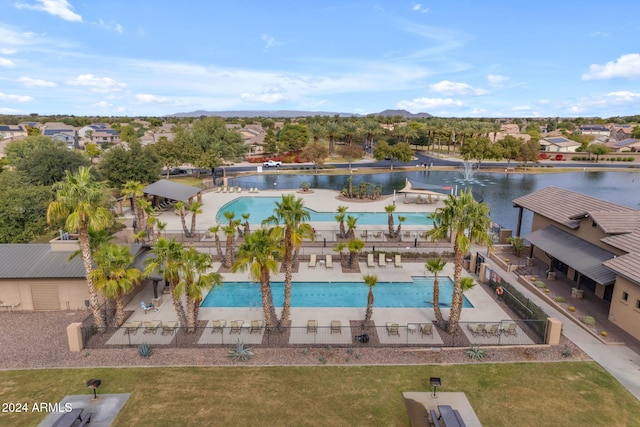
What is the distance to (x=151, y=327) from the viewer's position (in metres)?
19.7

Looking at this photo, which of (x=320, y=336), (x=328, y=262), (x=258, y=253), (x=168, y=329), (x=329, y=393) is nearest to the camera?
(x=329, y=393)

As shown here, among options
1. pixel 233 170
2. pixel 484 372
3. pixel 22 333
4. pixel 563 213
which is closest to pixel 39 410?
pixel 22 333

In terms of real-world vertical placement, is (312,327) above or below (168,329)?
above

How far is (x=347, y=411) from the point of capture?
14.5 meters

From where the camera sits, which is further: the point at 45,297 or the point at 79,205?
the point at 45,297

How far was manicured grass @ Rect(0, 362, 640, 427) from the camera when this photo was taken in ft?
46.5

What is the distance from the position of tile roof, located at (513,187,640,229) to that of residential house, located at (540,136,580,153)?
10361 centimetres

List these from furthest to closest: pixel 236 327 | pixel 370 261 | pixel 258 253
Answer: pixel 370 261 < pixel 236 327 < pixel 258 253

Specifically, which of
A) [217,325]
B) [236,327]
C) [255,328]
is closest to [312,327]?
[255,328]

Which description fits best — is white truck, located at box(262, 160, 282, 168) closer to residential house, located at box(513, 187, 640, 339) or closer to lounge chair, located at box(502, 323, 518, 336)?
residential house, located at box(513, 187, 640, 339)

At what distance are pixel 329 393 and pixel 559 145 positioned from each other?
13065 cm

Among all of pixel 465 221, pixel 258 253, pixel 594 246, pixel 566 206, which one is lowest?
pixel 594 246

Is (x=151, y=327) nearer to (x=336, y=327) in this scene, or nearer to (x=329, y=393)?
(x=336, y=327)

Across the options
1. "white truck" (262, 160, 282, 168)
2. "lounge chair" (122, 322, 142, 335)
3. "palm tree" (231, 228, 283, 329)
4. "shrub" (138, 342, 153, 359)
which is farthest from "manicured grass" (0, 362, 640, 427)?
"white truck" (262, 160, 282, 168)
